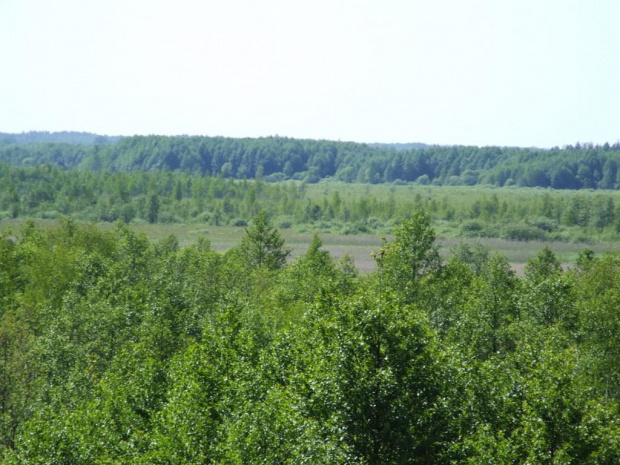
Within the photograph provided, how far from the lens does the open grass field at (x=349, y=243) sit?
152 meters

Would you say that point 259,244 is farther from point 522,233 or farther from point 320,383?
point 522,233

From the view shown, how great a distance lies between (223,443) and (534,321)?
28514 millimetres

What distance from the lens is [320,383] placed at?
30172 millimetres

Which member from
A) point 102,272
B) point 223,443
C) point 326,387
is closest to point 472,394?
point 326,387

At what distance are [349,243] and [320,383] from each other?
5764 inches

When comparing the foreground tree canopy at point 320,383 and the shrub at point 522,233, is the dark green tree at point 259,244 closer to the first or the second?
the foreground tree canopy at point 320,383

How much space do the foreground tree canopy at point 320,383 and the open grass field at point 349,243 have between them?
8753 cm

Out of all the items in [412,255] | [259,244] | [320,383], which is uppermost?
[412,255]

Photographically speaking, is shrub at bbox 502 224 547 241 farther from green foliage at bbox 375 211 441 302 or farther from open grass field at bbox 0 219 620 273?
green foliage at bbox 375 211 441 302

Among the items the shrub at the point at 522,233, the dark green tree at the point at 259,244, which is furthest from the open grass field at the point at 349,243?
the dark green tree at the point at 259,244

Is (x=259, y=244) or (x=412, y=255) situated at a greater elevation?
(x=412, y=255)

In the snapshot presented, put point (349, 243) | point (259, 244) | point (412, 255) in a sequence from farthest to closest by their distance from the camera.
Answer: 1. point (349, 243)
2. point (259, 244)
3. point (412, 255)

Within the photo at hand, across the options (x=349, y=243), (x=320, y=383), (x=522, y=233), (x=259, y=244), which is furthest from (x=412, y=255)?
(x=522, y=233)

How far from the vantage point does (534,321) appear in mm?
49812
